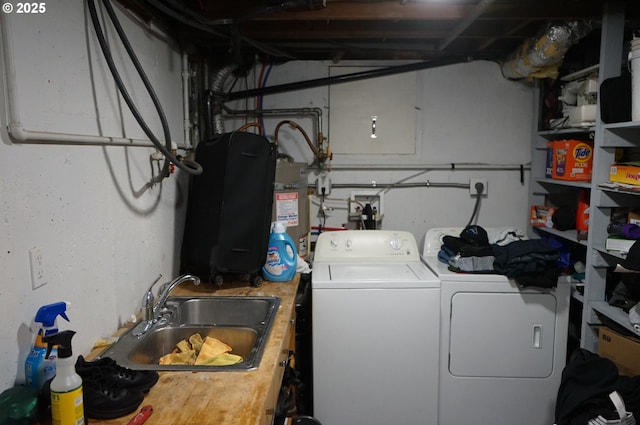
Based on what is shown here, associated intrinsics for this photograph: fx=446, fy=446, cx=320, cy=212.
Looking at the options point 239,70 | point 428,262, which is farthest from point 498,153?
point 239,70

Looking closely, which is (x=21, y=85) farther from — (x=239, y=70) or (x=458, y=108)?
(x=458, y=108)

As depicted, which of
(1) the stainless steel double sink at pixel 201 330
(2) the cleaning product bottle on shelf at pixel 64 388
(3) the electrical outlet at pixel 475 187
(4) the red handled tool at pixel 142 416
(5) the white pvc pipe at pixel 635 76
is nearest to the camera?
(2) the cleaning product bottle on shelf at pixel 64 388

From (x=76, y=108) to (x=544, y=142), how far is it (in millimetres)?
2806

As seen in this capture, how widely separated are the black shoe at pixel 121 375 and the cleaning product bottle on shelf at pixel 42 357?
0.25 ft

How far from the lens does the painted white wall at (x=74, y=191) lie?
3.71 feet

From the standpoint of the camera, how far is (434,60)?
120 inches

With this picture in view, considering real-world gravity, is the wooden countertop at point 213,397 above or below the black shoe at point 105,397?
below

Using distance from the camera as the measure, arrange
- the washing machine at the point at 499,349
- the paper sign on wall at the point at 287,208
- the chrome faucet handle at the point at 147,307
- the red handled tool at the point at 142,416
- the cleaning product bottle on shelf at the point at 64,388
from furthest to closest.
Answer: the paper sign on wall at the point at 287,208, the washing machine at the point at 499,349, the chrome faucet handle at the point at 147,307, the red handled tool at the point at 142,416, the cleaning product bottle on shelf at the point at 64,388

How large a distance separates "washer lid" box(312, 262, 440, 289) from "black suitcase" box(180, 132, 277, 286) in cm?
39

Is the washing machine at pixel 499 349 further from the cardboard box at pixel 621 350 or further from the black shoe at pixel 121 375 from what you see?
the black shoe at pixel 121 375

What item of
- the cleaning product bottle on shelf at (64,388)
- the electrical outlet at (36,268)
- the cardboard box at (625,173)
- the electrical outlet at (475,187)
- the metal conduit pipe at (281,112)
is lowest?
the cleaning product bottle on shelf at (64,388)

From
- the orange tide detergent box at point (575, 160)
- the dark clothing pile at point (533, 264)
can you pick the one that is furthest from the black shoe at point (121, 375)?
the orange tide detergent box at point (575, 160)

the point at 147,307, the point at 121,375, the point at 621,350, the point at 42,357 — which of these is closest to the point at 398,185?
the point at 621,350

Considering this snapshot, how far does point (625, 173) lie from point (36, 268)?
7.96 feet
